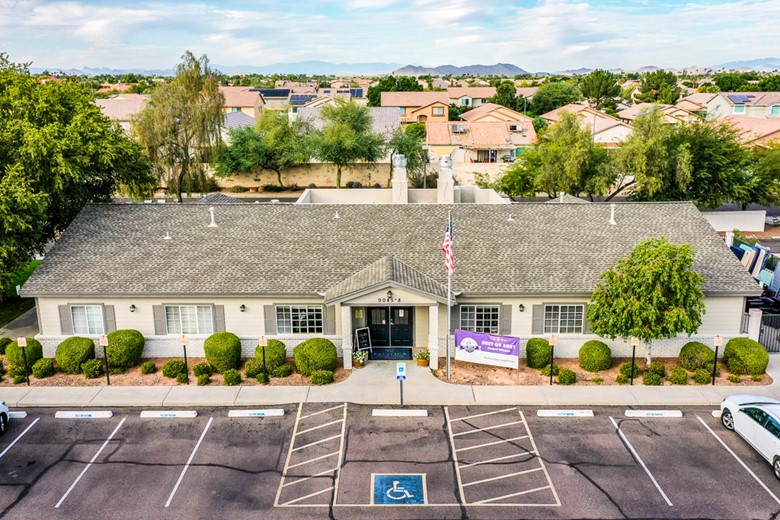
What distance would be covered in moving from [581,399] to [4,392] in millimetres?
20379

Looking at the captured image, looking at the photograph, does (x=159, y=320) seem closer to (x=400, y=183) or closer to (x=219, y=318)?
(x=219, y=318)

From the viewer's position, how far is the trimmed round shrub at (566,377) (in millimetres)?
23000

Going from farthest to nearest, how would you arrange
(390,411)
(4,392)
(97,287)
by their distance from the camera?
(97,287) < (4,392) < (390,411)

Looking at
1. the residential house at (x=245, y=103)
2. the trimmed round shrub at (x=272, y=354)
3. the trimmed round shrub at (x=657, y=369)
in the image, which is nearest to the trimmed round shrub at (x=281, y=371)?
the trimmed round shrub at (x=272, y=354)

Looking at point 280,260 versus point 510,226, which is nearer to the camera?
point 280,260

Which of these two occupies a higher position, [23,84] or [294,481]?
[23,84]

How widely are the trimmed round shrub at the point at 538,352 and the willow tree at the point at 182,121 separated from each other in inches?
1377

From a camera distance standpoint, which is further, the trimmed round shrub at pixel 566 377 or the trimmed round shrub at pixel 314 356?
the trimmed round shrub at pixel 314 356

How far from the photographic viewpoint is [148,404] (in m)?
22.0

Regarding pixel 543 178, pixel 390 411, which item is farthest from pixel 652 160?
pixel 390 411

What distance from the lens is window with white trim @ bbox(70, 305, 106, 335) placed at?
2508 centimetres

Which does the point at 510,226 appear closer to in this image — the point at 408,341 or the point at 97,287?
the point at 408,341

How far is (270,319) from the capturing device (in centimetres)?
2497

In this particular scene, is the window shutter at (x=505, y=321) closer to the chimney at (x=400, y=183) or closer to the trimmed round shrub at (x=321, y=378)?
the trimmed round shrub at (x=321, y=378)
